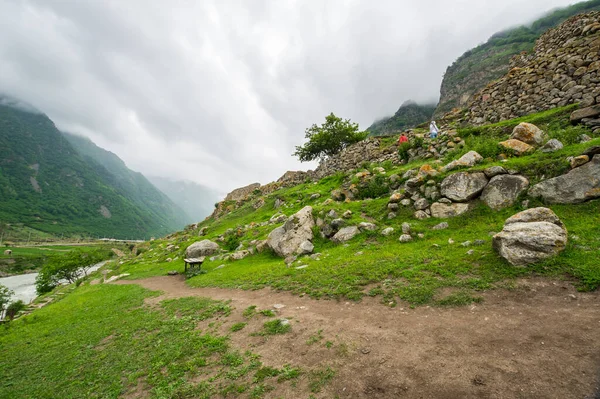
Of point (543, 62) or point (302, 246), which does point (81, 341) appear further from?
point (543, 62)

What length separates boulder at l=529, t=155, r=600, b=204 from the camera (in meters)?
9.10

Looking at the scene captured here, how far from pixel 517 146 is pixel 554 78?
8.11 meters

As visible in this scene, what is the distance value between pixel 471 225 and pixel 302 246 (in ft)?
31.7

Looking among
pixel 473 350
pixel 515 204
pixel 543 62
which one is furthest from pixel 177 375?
pixel 543 62

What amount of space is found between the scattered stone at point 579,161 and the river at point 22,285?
73119 mm

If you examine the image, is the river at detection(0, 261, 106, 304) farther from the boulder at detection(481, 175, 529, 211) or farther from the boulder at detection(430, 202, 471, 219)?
the boulder at detection(481, 175, 529, 211)

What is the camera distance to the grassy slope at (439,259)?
7336mm

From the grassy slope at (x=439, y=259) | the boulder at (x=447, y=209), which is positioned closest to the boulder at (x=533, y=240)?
the grassy slope at (x=439, y=259)

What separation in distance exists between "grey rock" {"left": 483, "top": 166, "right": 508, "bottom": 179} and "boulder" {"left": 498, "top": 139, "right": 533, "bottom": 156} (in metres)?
2.29

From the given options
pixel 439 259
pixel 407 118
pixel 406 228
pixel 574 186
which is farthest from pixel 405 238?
pixel 407 118

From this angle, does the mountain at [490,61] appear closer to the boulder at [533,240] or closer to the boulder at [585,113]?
the boulder at [585,113]

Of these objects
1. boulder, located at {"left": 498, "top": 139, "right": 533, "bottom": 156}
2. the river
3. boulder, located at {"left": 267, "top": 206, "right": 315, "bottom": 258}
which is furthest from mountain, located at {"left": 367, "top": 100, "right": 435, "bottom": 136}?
the river

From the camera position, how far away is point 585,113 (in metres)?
12.6

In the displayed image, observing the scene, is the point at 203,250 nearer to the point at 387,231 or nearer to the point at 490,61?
the point at 387,231
